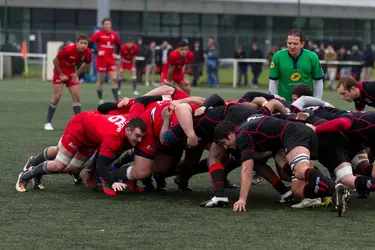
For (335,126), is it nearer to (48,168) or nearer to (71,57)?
(48,168)

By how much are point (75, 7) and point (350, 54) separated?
1759 centimetres

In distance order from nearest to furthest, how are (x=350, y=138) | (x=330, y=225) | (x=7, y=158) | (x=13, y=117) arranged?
(x=330, y=225), (x=350, y=138), (x=7, y=158), (x=13, y=117)

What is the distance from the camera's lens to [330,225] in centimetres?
698

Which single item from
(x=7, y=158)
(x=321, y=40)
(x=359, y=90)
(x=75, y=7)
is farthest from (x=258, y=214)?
(x=75, y=7)

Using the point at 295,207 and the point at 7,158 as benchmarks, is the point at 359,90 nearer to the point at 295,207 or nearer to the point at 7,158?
the point at 295,207

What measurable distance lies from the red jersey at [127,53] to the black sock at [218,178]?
59.4 feet

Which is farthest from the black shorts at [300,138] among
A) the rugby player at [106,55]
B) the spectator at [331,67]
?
the spectator at [331,67]

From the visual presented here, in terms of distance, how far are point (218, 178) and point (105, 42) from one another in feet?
44.6

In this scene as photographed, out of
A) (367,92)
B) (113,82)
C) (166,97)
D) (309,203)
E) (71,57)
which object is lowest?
(309,203)

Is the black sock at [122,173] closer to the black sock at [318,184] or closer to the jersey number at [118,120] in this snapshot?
the jersey number at [118,120]

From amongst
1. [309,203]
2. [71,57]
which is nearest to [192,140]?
[309,203]

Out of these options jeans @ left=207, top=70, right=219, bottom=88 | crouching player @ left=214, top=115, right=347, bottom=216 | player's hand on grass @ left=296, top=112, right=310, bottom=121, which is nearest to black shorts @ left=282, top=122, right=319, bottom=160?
crouching player @ left=214, top=115, right=347, bottom=216

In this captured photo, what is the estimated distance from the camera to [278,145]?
7.85 m

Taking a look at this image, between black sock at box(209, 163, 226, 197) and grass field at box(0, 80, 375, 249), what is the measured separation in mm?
257
